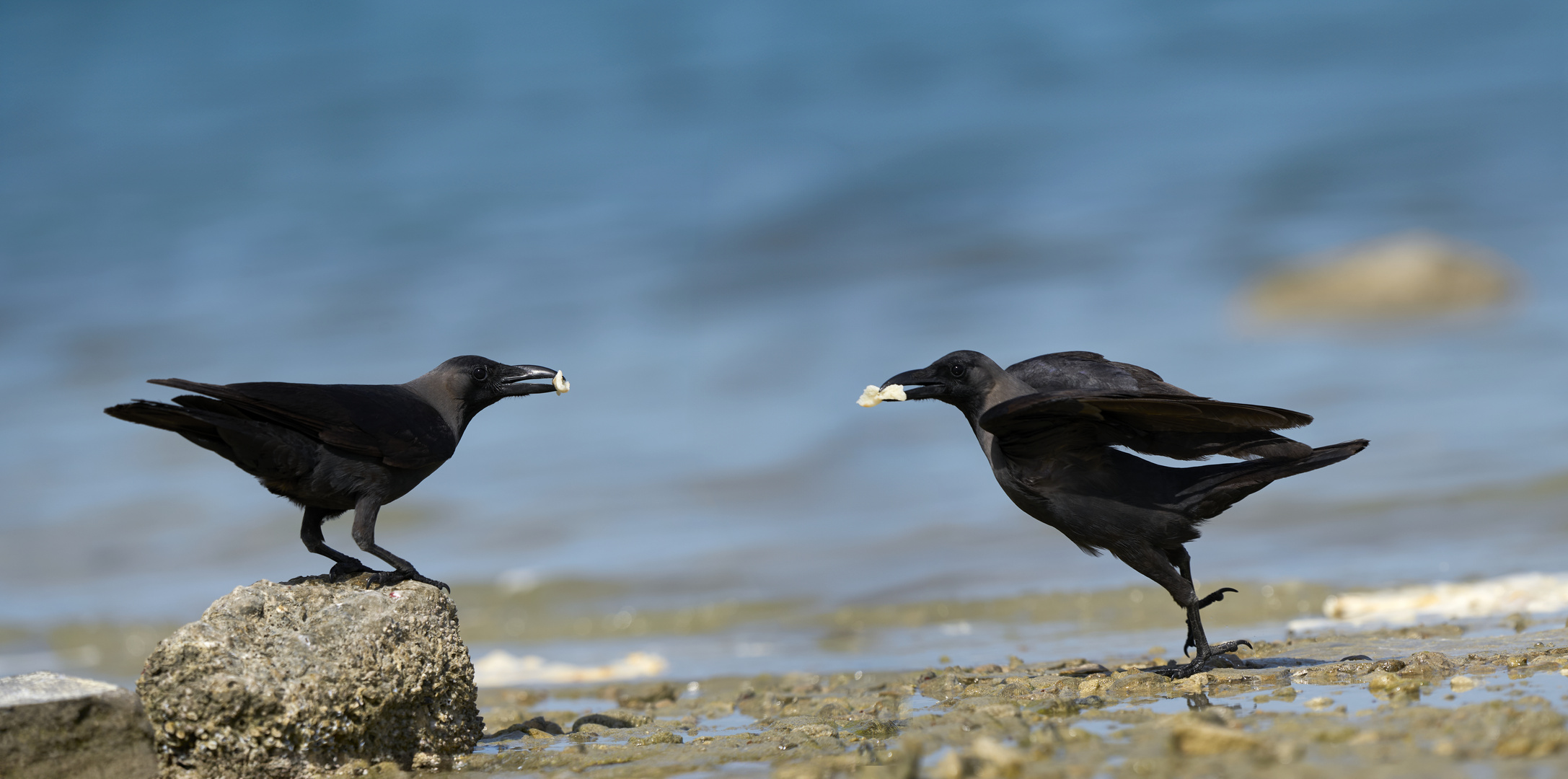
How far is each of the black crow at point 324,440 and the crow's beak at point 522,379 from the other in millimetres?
483

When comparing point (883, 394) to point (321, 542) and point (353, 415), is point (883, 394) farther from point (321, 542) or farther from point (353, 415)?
point (321, 542)

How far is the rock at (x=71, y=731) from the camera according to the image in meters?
4.16

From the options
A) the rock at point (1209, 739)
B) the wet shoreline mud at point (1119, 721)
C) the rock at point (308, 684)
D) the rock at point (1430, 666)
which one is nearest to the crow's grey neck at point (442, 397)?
the rock at point (308, 684)

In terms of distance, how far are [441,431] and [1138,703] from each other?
9.89ft

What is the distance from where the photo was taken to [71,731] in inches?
167

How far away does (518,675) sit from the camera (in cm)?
852

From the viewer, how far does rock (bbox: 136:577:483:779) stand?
436cm

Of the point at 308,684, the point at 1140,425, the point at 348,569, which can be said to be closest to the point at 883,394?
the point at 1140,425

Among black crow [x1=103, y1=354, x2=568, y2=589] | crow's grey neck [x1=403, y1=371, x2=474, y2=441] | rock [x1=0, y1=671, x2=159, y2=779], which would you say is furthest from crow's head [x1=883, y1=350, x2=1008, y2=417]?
rock [x1=0, y1=671, x2=159, y2=779]

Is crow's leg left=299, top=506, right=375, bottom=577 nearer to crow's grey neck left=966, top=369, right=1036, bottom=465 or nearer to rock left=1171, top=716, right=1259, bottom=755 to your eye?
crow's grey neck left=966, top=369, right=1036, bottom=465

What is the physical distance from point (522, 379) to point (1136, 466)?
2783 millimetres

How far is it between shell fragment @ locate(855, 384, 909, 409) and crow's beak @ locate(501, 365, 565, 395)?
144 cm

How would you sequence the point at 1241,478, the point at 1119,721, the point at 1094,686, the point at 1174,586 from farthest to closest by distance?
the point at 1174,586 < the point at 1241,478 < the point at 1094,686 < the point at 1119,721

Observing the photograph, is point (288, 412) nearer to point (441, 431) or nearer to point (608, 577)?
point (441, 431)
